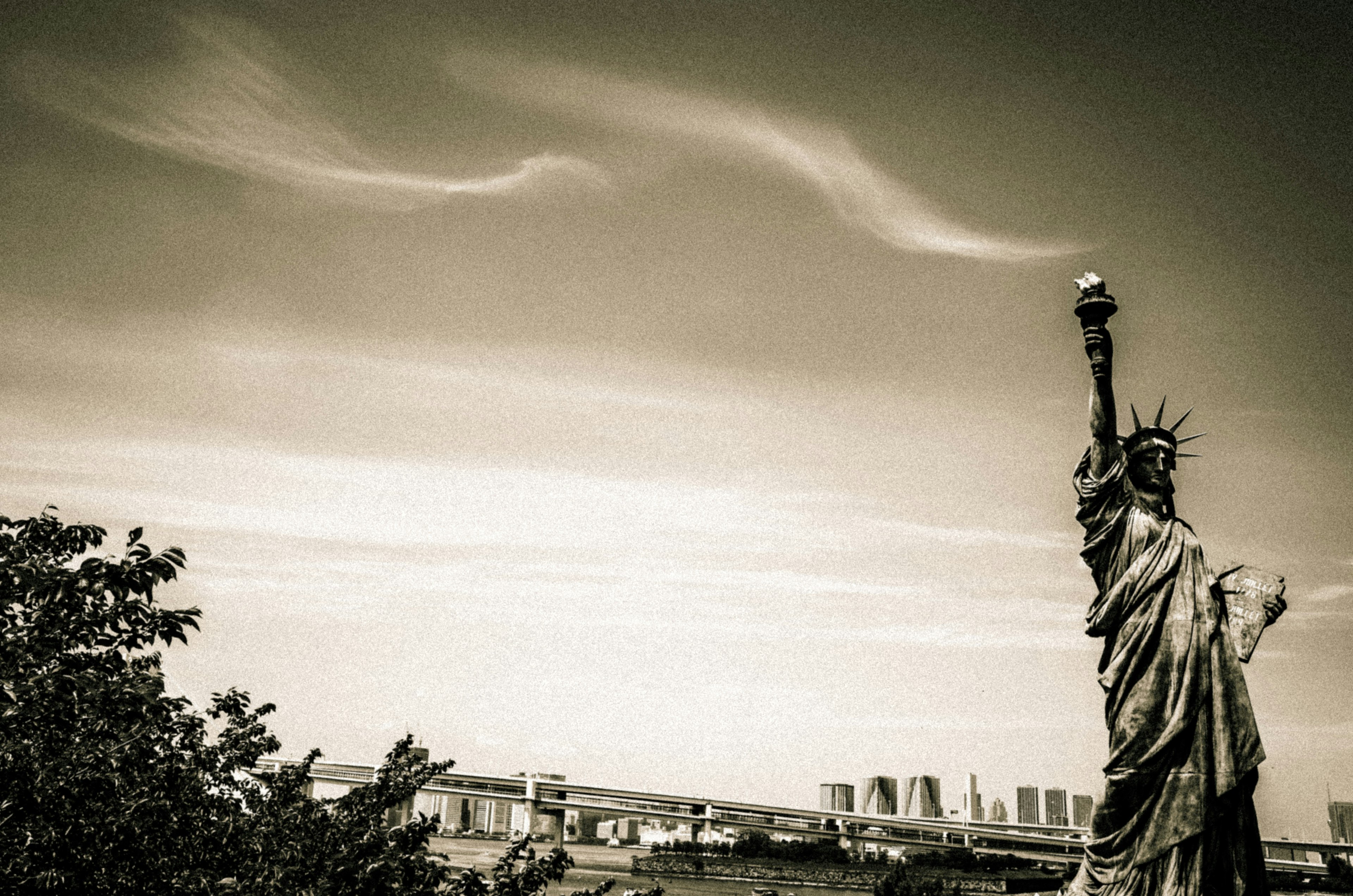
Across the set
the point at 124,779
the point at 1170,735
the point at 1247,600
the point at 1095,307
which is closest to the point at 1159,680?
the point at 1170,735

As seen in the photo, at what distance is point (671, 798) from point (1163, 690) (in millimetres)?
69777

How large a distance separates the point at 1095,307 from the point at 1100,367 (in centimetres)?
40

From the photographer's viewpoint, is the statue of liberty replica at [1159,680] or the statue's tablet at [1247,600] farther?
the statue's tablet at [1247,600]

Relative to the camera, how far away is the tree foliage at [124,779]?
19.4 ft

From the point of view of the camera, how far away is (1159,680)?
6262 millimetres

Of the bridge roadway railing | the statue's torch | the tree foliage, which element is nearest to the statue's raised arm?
the statue's torch

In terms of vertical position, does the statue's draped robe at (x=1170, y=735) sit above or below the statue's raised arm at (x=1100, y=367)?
below

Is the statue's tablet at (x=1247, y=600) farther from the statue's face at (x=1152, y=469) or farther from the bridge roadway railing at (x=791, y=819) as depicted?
the bridge roadway railing at (x=791, y=819)

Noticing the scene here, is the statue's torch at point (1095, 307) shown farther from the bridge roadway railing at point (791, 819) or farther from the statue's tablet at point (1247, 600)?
the bridge roadway railing at point (791, 819)

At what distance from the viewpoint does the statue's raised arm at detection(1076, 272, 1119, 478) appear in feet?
21.8

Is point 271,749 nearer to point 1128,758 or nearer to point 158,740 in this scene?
point 158,740

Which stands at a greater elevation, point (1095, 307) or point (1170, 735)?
point (1095, 307)

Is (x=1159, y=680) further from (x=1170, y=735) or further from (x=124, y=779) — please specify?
(x=124, y=779)

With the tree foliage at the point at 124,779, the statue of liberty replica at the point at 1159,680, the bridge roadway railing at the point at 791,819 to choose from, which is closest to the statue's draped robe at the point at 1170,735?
the statue of liberty replica at the point at 1159,680
